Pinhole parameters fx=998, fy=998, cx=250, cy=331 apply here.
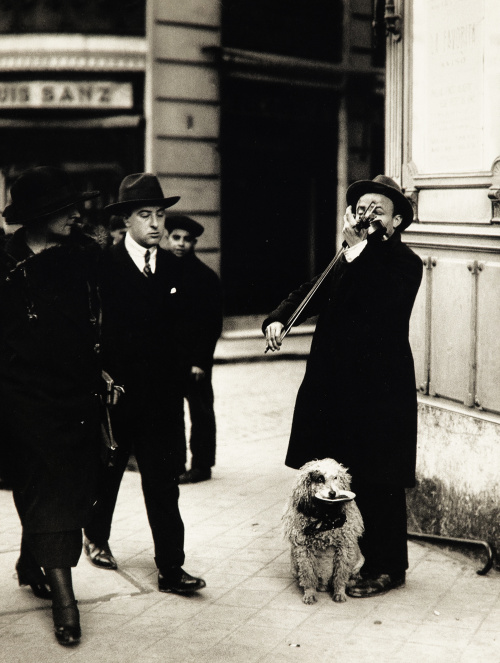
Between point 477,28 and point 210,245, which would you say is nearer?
point 477,28

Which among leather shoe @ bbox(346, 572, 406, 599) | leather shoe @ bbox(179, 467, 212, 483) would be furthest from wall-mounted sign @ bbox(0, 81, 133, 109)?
leather shoe @ bbox(346, 572, 406, 599)

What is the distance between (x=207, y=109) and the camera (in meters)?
14.1

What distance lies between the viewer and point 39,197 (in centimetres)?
447

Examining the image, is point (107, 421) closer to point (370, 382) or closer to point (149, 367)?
point (149, 367)

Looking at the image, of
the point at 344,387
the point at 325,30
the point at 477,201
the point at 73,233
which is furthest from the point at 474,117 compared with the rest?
the point at 325,30

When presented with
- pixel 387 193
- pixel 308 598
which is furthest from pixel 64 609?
pixel 387 193

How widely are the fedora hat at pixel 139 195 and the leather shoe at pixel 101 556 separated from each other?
178 centimetres

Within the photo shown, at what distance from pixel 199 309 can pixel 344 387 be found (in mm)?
2281

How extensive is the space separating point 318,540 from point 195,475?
2.51 meters

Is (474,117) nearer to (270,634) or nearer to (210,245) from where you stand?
(270,634)

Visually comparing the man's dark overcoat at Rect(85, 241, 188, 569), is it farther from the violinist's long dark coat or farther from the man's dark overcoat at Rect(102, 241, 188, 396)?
the violinist's long dark coat

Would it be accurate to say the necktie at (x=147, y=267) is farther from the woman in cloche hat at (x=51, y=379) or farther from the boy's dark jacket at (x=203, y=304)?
the boy's dark jacket at (x=203, y=304)

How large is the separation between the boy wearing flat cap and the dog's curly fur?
2121 millimetres

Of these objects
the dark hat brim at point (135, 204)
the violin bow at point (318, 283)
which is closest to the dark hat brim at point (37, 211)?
the dark hat brim at point (135, 204)
